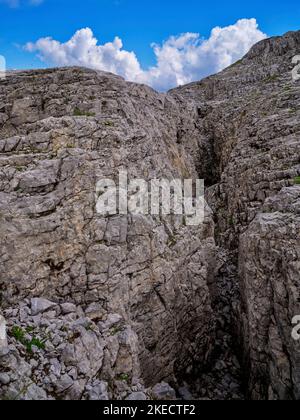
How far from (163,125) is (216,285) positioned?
1554cm

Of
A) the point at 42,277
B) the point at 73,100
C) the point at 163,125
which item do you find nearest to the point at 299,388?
the point at 42,277

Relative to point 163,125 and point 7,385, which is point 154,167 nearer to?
point 163,125

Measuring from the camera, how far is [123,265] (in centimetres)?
1490

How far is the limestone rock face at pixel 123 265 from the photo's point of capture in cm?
1170

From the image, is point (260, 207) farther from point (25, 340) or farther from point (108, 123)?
point (25, 340)

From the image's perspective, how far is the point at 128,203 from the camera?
15.9 metres

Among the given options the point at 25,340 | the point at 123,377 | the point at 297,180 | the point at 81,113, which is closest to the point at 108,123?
the point at 81,113

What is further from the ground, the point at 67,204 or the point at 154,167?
the point at 154,167

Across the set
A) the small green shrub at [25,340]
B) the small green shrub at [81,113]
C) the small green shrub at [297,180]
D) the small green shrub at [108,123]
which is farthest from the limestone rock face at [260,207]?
the small green shrub at [81,113]

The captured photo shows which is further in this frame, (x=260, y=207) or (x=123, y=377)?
(x=260, y=207)

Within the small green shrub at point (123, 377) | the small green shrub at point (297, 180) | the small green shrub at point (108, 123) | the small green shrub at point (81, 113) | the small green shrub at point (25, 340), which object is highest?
the small green shrub at point (81, 113)

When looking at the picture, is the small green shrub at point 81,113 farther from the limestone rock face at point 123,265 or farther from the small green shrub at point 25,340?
the small green shrub at point 25,340

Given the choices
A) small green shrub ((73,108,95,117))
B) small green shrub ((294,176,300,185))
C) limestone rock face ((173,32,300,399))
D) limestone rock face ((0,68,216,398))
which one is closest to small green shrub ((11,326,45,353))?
limestone rock face ((0,68,216,398))

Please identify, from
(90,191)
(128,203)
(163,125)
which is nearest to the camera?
(90,191)
